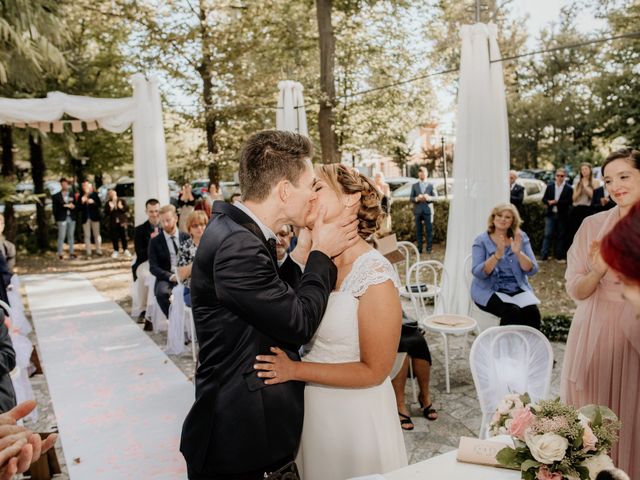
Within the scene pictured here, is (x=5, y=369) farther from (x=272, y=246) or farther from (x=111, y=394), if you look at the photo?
(x=111, y=394)

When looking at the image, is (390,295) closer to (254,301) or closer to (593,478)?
(254,301)

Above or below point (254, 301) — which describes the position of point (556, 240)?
below

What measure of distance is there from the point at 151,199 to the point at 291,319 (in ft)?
22.2

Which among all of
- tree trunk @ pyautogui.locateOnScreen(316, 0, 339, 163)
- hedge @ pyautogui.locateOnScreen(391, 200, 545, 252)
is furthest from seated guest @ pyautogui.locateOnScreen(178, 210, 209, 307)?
hedge @ pyautogui.locateOnScreen(391, 200, 545, 252)

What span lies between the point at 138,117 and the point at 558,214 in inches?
325

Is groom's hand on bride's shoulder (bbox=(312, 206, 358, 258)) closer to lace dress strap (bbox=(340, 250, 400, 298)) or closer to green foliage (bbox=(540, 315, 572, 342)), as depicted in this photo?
lace dress strap (bbox=(340, 250, 400, 298))

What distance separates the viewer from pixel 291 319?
1.54 metres

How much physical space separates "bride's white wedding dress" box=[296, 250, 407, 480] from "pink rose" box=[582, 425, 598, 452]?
83cm

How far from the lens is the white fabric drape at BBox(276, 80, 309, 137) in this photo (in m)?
8.42

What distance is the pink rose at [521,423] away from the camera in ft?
5.18

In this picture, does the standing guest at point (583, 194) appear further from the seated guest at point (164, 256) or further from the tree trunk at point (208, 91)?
the tree trunk at point (208, 91)

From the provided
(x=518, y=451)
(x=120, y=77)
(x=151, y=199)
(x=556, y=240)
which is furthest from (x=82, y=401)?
(x=120, y=77)

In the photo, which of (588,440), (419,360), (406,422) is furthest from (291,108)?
(588,440)

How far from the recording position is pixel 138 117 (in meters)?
8.10
